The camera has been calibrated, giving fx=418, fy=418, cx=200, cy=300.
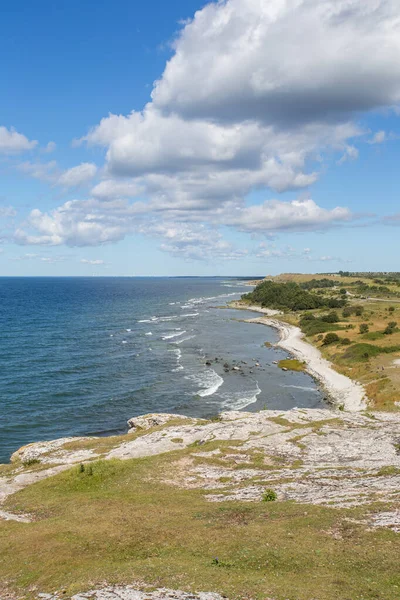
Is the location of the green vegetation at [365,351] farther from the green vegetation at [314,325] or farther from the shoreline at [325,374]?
the green vegetation at [314,325]

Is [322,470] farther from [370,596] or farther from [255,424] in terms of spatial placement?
[370,596]

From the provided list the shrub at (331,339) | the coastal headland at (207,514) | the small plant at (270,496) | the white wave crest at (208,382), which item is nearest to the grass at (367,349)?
the shrub at (331,339)

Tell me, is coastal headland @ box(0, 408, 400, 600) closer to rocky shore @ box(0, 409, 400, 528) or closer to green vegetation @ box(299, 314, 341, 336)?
rocky shore @ box(0, 409, 400, 528)

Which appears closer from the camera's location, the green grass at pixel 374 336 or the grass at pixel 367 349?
the grass at pixel 367 349

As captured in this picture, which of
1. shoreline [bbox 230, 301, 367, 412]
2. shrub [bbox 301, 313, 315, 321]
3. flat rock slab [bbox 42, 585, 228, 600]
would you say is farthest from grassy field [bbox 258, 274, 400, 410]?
flat rock slab [bbox 42, 585, 228, 600]

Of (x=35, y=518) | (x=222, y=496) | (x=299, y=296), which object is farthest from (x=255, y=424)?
(x=299, y=296)

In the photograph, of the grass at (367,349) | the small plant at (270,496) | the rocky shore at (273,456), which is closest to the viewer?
the small plant at (270,496)
